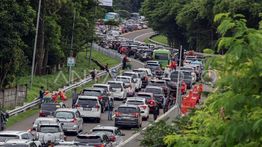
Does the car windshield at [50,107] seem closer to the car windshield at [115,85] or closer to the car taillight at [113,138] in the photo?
the car taillight at [113,138]

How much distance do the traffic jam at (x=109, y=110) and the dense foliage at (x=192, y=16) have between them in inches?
589

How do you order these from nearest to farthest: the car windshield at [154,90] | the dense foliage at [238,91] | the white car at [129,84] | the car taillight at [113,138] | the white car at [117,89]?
A: the dense foliage at [238,91] → the car taillight at [113,138] → the car windshield at [154,90] → the white car at [117,89] → the white car at [129,84]

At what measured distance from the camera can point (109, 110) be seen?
4812cm

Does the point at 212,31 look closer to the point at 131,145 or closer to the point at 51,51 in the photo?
the point at 51,51

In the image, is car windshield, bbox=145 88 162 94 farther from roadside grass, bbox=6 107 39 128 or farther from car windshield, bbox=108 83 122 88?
roadside grass, bbox=6 107 39 128

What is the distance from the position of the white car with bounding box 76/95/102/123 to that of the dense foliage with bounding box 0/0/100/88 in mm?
6866

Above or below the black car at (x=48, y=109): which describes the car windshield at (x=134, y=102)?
below

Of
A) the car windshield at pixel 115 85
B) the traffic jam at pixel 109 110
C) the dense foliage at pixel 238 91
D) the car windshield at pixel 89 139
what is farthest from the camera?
the car windshield at pixel 115 85

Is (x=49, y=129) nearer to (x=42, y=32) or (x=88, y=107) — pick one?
(x=88, y=107)

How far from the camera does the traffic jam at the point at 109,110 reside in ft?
109

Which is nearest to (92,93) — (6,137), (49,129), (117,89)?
(117,89)

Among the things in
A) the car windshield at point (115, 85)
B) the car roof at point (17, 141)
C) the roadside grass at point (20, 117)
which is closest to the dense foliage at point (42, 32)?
the roadside grass at point (20, 117)

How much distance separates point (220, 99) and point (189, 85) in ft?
171

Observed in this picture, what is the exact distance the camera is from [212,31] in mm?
101812
